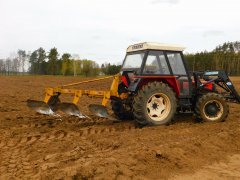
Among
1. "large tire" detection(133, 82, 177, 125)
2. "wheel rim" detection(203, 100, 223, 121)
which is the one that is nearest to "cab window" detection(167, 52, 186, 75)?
"large tire" detection(133, 82, 177, 125)

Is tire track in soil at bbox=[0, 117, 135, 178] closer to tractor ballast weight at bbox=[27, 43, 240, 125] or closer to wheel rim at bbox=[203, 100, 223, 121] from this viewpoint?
tractor ballast weight at bbox=[27, 43, 240, 125]

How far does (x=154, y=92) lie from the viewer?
7.95 meters

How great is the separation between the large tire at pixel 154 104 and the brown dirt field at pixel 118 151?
294 mm

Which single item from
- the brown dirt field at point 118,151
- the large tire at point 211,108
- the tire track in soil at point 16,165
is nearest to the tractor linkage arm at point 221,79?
the large tire at point 211,108

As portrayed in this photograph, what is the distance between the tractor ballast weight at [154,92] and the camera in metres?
8.05

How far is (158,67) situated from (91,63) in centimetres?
5550

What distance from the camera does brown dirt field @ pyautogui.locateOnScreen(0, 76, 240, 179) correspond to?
15.8 feet

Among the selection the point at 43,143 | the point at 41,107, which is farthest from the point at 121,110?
the point at 43,143

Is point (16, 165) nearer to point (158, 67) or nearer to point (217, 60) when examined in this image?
point (158, 67)

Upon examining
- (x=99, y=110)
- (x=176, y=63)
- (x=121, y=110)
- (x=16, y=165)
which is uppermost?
(x=176, y=63)

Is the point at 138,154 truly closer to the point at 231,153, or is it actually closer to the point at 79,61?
the point at 231,153

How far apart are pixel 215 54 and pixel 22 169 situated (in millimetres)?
44776

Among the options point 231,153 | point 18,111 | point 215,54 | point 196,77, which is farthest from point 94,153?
point 215,54

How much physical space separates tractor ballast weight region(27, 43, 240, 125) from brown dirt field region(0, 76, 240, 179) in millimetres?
389
